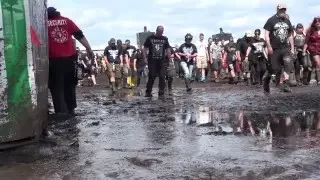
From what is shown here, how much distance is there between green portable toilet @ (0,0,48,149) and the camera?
527 centimetres

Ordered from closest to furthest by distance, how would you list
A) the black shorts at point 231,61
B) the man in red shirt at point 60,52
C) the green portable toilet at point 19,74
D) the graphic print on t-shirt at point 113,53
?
the green portable toilet at point 19,74, the man in red shirt at point 60,52, the graphic print on t-shirt at point 113,53, the black shorts at point 231,61

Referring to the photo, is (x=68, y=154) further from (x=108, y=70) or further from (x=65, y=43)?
(x=108, y=70)

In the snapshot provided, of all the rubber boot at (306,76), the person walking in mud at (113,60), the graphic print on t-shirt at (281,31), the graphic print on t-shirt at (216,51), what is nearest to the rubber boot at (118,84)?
the person walking in mud at (113,60)

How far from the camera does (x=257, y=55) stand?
17.2 m

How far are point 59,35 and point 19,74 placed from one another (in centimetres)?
320

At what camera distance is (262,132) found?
641cm

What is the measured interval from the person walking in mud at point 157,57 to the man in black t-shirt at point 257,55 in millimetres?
4027

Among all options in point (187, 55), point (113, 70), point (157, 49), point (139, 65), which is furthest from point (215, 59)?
point (157, 49)

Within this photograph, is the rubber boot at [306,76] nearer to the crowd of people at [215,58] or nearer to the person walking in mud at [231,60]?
the crowd of people at [215,58]

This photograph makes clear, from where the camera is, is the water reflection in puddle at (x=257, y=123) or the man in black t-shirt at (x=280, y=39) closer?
the water reflection in puddle at (x=257, y=123)

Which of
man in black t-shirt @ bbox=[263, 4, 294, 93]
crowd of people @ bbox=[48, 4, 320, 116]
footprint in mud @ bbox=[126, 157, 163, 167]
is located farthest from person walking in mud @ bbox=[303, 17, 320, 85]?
footprint in mud @ bbox=[126, 157, 163, 167]

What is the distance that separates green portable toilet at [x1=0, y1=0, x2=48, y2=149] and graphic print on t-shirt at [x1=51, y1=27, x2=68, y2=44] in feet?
8.82

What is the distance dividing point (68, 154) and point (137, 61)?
18063mm

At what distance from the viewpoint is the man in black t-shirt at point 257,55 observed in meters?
17.0
